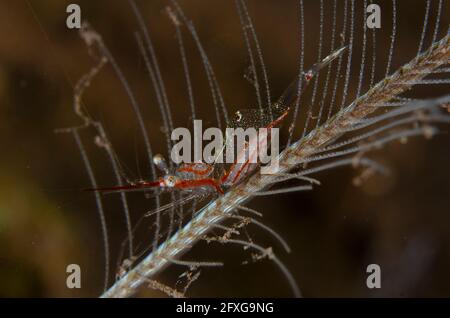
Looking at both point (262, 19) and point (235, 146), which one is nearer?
point (235, 146)

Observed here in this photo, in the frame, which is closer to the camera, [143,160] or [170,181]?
[170,181]

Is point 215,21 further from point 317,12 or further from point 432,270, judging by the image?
point 432,270

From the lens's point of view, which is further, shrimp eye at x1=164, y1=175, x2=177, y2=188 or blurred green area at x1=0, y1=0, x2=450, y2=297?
blurred green area at x1=0, y1=0, x2=450, y2=297

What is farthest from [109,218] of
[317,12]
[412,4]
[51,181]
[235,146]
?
[412,4]

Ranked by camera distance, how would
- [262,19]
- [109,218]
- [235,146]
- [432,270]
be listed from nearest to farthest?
1. [235,146]
2. [109,218]
3. [432,270]
4. [262,19]

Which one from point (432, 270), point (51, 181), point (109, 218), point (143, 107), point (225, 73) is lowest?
point (432, 270)

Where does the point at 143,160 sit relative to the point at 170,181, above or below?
above

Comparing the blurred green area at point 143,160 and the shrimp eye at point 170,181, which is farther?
the blurred green area at point 143,160

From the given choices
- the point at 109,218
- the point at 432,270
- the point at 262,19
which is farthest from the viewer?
the point at 262,19
